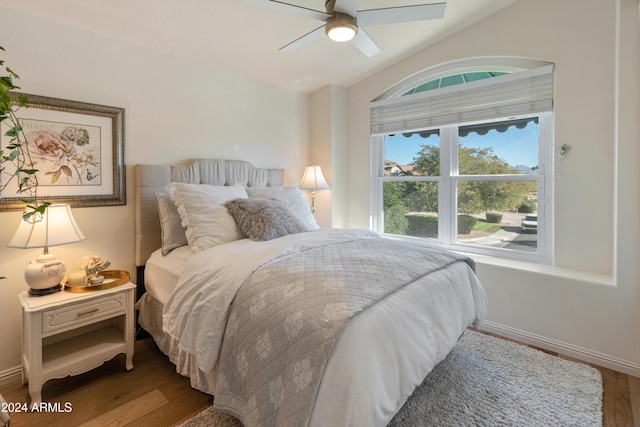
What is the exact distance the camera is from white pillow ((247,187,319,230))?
2674 mm

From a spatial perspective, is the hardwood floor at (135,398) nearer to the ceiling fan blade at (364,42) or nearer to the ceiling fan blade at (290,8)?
the ceiling fan blade at (290,8)

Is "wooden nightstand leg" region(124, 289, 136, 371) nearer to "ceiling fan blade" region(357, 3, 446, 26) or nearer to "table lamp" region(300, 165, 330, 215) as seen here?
"table lamp" region(300, 165, 330, 215)

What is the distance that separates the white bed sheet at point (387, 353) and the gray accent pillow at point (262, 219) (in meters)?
0.84

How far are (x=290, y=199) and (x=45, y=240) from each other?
64.8 inches

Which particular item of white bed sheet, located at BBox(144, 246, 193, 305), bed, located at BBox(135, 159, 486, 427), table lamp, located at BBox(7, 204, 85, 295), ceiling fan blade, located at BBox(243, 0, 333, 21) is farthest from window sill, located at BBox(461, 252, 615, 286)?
table lamp, located at BBox(7, 204, 85, 295)

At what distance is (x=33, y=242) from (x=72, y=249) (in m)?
0.41

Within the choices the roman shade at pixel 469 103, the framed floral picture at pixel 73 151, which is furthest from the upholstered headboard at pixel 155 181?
the roman shade at pixel 469 103

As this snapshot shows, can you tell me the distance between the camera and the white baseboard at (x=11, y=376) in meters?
1.86

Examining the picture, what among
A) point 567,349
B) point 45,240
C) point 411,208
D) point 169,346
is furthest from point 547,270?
point 45,240

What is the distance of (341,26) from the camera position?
5.68 ft

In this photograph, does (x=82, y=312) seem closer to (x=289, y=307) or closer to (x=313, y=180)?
(x=289, y=307)

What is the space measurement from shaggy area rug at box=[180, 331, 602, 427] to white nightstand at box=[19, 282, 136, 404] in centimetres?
77

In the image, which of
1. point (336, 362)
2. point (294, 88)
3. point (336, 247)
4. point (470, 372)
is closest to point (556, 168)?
point (470, 372)

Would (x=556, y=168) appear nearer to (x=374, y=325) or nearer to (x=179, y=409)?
(x=374, y=325)
